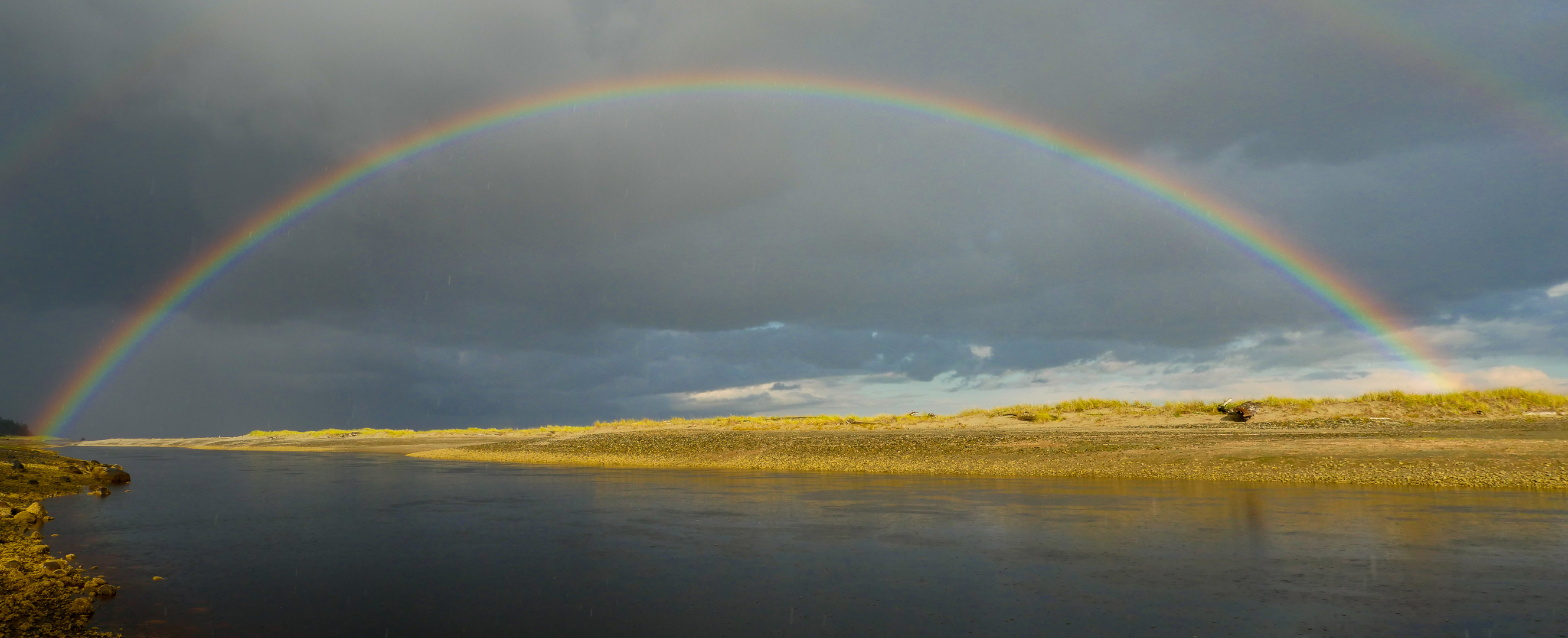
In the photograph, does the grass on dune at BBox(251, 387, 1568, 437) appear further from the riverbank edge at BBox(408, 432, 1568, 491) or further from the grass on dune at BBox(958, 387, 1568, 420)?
the riverbank edge at BBox(408, 432, 1568, 491)

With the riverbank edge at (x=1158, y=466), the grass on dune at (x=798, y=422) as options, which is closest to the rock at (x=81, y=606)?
the riverbank edge at (x=1158, y=466)

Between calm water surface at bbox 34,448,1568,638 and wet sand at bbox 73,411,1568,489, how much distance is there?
3837 millimetres

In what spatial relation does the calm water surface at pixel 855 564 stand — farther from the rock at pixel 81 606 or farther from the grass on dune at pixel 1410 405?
the grass on dune at pixel 1410 405

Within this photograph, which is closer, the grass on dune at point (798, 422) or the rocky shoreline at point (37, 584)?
the rocky shoreline at point (37, 584)

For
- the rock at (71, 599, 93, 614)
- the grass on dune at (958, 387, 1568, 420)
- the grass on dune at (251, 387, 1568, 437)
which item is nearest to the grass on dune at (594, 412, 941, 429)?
the grass on dune at (251, 387, 1568, 437)

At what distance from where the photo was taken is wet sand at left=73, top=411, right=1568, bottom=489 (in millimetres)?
28156

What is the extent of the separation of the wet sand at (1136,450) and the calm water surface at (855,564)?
12.6 feet

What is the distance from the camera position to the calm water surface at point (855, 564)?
1095cm

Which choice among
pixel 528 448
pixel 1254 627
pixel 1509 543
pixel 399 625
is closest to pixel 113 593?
pixel 399 625

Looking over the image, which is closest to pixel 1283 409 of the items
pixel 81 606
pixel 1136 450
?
pixel 1136 450

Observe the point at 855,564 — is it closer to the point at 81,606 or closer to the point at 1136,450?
the point at 81,606

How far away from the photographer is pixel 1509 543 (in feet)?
50.6

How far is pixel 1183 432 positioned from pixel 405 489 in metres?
41.1

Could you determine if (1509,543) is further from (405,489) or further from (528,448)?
(528,448)
